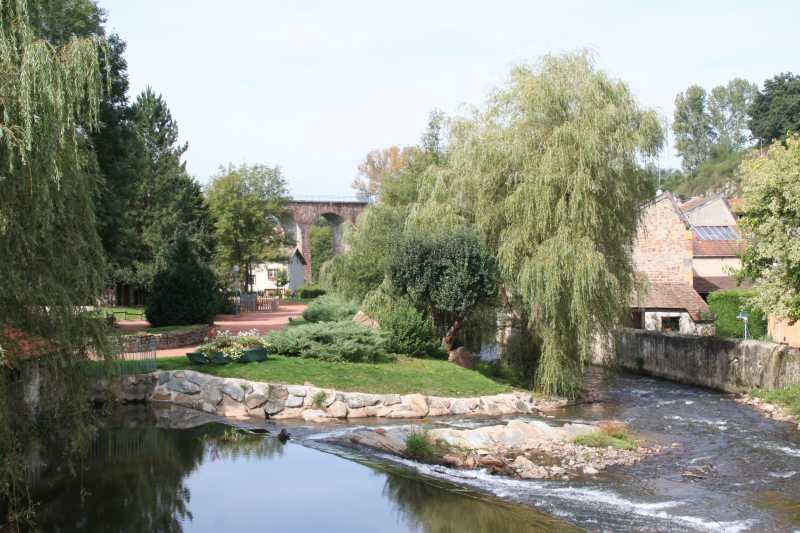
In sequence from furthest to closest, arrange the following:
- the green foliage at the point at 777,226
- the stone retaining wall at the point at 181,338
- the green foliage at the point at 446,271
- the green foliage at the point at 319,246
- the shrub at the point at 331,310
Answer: the green foliage at the point at 319,246, the shrub at the point at 331,310, the stone retaining wall at the point at 181,338, the green foliage at the point at 446,271, the green foliage at the point at 777,226

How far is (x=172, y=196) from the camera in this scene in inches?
1735

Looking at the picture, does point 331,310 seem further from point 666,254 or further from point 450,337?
point 666,254

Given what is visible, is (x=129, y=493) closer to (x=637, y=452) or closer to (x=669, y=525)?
(x=669, y=525)

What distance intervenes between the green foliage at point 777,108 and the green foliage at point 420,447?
61.5 m

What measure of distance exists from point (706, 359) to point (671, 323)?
8435 millimetres

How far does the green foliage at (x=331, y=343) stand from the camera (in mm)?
22219

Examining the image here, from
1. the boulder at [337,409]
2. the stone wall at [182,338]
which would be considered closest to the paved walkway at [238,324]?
the stone wall at [182,338]

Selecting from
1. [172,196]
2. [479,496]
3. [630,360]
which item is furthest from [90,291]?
[172,196]

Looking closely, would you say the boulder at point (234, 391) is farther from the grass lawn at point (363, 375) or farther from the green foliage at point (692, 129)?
the green foliage at point (692, 129)

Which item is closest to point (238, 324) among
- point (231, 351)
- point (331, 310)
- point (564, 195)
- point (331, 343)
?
point (331, 310)

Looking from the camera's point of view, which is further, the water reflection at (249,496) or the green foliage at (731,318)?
the green foliage at (731,318)

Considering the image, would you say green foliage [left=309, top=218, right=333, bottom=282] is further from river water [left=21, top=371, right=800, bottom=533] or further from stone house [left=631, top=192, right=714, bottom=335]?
river water [left=21, top=371, right=800, bottom=533]

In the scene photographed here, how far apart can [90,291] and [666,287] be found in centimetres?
3046

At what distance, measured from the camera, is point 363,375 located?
69.7 ft
